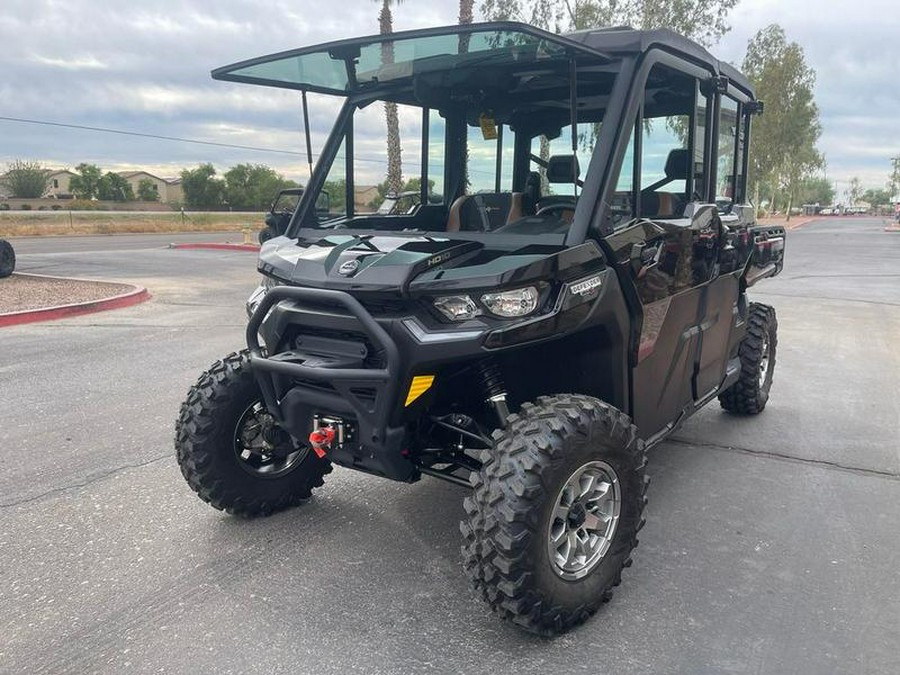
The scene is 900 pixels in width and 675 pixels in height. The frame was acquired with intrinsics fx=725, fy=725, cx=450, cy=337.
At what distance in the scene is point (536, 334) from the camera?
2.71 metres

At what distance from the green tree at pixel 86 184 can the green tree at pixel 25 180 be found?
307cm

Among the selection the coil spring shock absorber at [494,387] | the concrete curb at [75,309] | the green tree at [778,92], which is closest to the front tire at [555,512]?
the coil spring shock absorber at [494,387]

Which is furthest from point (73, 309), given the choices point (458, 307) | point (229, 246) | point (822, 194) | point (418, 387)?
point (822, 194)

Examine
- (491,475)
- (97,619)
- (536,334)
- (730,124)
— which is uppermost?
(730,124)

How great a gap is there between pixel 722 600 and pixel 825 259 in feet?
71.7

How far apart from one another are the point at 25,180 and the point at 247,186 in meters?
22.6

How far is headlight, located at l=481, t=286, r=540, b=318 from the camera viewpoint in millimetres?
2670

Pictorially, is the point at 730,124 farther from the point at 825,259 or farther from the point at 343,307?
the point at 825,259

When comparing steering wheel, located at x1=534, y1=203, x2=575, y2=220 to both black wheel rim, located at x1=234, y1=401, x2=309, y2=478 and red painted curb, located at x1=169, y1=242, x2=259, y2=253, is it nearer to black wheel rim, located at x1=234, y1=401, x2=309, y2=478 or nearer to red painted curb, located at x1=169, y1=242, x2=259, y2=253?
black wheel rim, located at x1=234, y1=401, x2=309, y2=478

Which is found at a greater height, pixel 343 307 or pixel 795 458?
pixel 343 307

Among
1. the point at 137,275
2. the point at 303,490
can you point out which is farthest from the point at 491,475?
the point at 137,275

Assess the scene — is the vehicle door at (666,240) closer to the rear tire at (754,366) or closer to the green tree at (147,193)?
the rear tire at (754,366)

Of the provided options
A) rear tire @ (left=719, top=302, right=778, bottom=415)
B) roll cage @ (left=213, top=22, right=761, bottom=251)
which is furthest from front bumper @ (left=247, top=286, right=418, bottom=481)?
rear tire @ (left=719, top=302, right=778, bottom=415)

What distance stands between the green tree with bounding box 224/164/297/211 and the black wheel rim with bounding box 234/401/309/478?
76873 mm
